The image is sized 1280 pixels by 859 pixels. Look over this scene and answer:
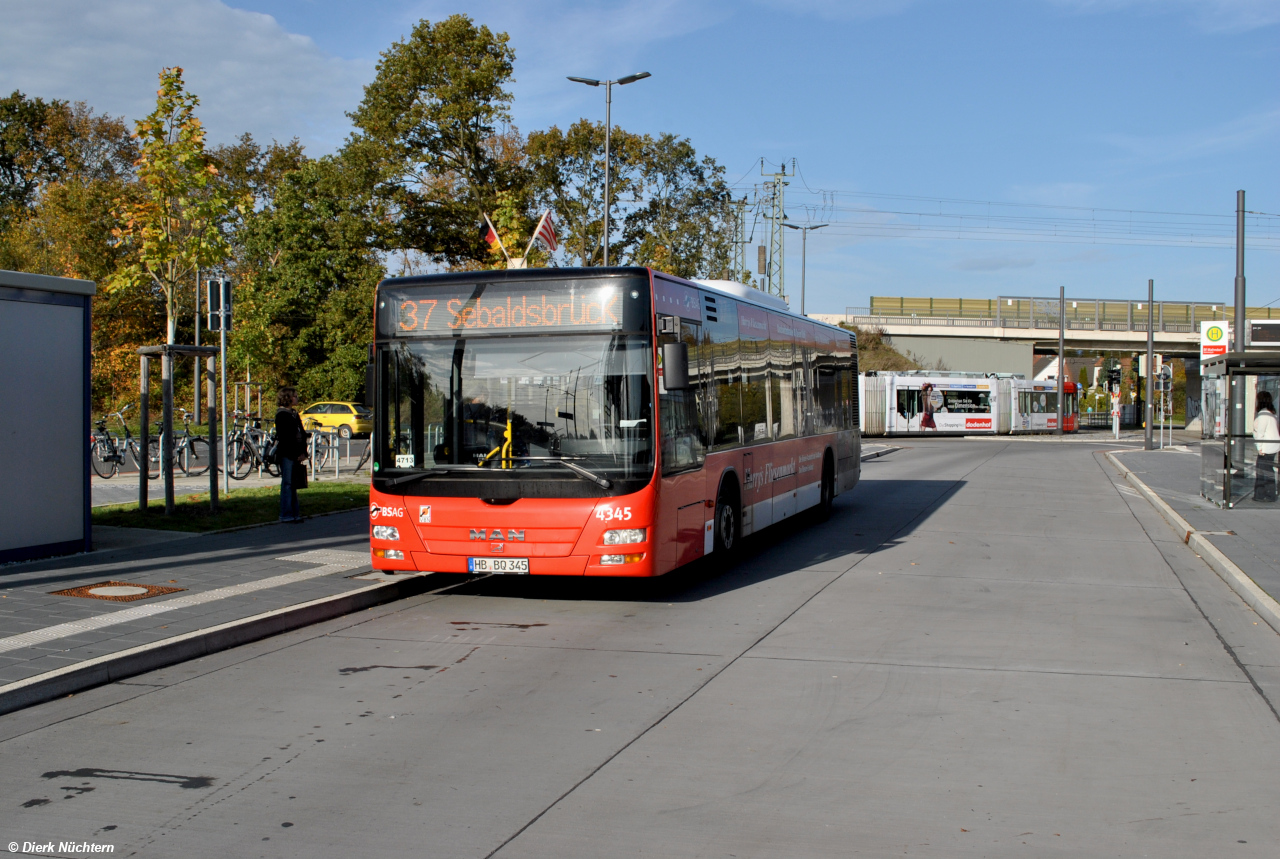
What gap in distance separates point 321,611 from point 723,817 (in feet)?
17.2

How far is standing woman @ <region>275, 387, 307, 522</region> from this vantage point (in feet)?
46.9

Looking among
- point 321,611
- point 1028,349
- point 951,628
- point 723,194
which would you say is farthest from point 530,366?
point 1028,349

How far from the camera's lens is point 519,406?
31.0 feet

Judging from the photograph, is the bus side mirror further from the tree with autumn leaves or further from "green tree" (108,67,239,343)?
the tree with autumn leaves

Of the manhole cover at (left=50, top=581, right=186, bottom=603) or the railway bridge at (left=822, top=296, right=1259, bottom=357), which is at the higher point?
the railway bridge at (left=822, top=296, right=1259, bottom=357)

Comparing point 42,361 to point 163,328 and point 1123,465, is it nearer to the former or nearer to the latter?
point 1123,465

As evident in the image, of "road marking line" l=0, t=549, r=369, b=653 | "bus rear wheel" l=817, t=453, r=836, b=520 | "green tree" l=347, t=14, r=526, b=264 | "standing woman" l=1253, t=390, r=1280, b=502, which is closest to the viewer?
"road marking line" l=0, t=549, r=369, b=653

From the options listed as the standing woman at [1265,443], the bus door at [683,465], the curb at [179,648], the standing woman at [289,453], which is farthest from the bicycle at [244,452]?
the standing woman at [1265,443]

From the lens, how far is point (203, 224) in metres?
19.7

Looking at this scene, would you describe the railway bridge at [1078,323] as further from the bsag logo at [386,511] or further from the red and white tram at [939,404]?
the bsag logo at [386,511]

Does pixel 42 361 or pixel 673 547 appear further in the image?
pixel 42 361

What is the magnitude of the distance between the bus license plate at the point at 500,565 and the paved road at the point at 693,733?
15.4 inches

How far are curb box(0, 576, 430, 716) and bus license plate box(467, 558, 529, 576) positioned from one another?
102cm

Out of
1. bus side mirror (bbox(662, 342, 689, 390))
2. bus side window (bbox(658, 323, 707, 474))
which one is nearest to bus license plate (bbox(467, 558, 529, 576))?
bus side window (bbox(658, 323, 707, 474))
